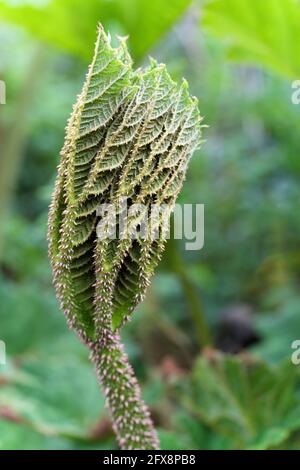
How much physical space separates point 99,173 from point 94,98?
5cm

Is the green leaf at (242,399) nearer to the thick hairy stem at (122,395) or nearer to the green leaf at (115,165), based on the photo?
the thick hairy stem at (122,395)

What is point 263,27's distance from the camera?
1.23 m

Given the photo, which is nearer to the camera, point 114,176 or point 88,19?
point 114,176

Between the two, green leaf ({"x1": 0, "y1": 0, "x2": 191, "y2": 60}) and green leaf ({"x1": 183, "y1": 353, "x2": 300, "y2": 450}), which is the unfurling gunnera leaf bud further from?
green leaf ({"x1": 0, "y1": 0, "x2": 191, "y2": 60})

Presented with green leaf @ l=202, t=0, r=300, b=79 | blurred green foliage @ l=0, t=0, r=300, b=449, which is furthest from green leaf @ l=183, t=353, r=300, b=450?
green leaf @ l=202, t=0, r=300, b=79

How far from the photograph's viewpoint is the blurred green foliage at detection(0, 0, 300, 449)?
92 cm

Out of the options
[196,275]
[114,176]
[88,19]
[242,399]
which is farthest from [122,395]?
[196,275]

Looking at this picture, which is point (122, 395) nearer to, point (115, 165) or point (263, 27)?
point (115, 165)

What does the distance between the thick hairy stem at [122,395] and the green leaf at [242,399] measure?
0.30 m

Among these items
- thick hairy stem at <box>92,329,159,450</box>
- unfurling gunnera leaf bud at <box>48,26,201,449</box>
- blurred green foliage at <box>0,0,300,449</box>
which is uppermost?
blurred green foliage at <box>0,0,300,449</box>

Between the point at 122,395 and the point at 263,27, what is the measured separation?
2.95 feet

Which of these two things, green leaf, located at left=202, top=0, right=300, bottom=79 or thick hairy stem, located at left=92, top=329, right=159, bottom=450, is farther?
green leaf, located at left=202, top=0, right=300, bottom=79
